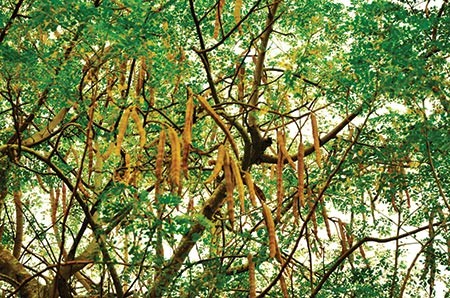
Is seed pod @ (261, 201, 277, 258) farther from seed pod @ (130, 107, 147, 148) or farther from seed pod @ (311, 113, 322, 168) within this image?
seed pod @ (130, 107, 147, 148)

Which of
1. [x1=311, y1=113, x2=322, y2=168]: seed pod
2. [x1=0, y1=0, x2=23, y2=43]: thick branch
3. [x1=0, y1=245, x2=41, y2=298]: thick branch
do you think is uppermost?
[x1=0, y1=0, x2=23, y2=43]: thick branch

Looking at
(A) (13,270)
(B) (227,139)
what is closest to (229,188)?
(B) (227,139)

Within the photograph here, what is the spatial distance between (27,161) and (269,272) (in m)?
2.89

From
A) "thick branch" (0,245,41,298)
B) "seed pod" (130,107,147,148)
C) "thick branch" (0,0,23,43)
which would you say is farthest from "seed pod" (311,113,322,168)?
"thick branch" (0,245,41,298)

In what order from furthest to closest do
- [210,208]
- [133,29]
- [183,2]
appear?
1. [183,2]
2. [210,208]
3. [133,29]

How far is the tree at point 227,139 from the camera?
10.4 feet

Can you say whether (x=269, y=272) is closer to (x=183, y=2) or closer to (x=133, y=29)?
(x=183, y=2)

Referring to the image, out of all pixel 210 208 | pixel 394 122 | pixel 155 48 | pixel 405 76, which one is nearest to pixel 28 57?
pixel 155 48

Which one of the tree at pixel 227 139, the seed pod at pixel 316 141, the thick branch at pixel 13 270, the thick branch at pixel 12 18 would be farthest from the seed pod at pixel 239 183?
the thick branch at pixel 13 270

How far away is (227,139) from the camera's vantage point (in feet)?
13.2

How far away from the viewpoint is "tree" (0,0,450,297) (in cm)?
317

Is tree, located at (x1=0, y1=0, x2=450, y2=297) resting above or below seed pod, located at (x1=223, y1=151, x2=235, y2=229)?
above

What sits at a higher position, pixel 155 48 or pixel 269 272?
pixel 269 272

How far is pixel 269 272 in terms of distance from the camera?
7164mm
